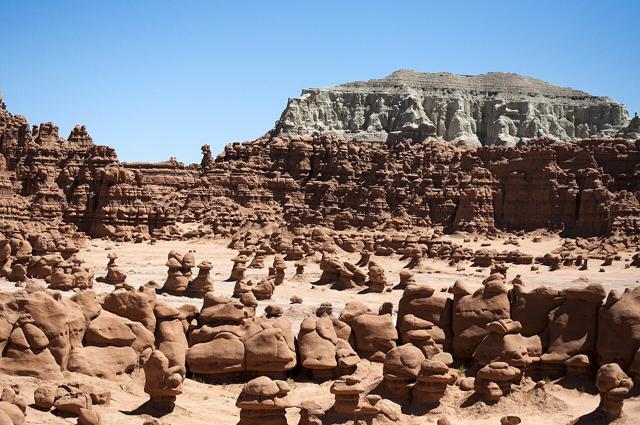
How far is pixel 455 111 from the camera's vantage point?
3927 inches

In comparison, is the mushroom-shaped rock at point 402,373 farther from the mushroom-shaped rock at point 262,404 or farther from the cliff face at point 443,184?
the cliff face at point 443,184

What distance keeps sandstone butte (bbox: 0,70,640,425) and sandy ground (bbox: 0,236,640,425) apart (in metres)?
0.08

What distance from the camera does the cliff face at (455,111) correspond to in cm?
9625

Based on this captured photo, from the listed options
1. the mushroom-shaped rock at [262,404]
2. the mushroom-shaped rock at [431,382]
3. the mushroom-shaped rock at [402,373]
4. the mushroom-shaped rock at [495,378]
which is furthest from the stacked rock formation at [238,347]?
the mushroom-shaped rock at [495,378]

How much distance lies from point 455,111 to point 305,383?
3226 inches

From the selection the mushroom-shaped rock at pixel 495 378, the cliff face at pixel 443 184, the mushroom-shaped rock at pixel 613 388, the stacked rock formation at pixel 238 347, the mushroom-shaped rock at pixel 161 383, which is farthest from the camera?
the cliff face at pixel 443 184

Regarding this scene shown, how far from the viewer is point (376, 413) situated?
17125 mm

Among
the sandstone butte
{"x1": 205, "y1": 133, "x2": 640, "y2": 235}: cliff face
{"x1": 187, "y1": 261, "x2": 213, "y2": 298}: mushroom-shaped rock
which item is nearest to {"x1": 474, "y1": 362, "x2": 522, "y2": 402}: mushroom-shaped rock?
the sandstone butte

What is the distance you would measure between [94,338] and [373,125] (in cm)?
7902

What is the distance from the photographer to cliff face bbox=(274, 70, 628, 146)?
96.2 meters

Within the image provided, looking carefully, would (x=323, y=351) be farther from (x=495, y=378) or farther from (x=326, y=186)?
(x=326, y=186)

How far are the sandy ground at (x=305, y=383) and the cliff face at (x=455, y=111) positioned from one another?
4207 cm

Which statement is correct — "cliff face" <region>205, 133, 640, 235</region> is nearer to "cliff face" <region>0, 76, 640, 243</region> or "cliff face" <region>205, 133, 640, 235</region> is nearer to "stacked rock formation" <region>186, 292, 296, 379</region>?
"cliff face" <region>0, 76, 640, 243</region>

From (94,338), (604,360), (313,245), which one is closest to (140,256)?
(313,245)
